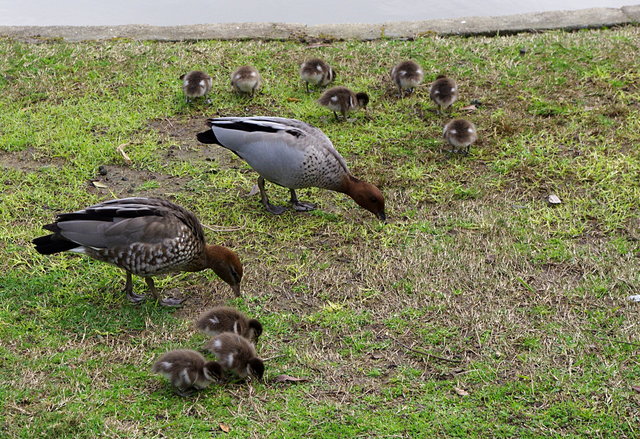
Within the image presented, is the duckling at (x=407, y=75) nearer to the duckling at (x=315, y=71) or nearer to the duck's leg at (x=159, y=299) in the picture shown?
the duckling at (x=315, y=71)

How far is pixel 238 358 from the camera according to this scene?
4285mm

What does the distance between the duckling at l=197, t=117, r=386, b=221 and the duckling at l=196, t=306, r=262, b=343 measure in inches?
61.3

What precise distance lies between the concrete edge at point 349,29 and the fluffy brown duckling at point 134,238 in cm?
465

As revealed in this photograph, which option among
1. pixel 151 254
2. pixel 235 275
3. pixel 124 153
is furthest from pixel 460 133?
pixel 151 254

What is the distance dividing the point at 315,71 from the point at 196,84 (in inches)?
47.0

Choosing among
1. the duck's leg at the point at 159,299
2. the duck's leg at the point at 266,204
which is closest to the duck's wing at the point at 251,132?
the duck's leg at the point at 266,204

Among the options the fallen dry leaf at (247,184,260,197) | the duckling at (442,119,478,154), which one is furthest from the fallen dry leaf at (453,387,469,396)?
the duckling at (442,119,478,154)

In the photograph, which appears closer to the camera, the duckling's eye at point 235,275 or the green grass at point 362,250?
the green grass at point 362,250

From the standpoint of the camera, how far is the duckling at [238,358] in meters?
4.28

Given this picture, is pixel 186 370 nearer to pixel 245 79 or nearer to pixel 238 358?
pixel 238 358

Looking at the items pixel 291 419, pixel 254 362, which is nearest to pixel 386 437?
pixel 291 419

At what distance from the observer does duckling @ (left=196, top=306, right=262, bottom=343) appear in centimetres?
457

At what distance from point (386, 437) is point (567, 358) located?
4.07 feet

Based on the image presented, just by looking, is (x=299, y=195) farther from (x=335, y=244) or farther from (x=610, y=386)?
(x=610, y=386)
